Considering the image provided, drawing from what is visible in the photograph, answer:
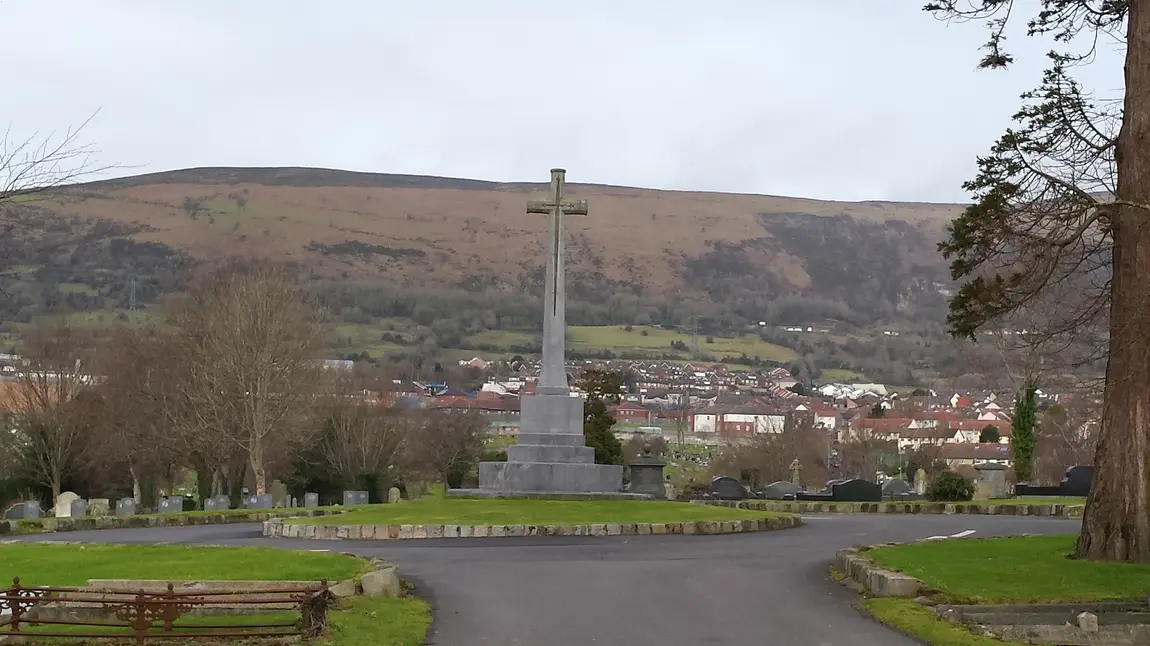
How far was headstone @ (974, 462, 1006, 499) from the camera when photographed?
39.4 m

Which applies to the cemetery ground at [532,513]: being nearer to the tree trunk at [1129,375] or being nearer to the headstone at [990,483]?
the tree trunk at [1129,375]

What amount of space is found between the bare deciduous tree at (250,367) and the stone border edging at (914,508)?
1836 centimetres

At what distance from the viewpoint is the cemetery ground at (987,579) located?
1297 centimetres

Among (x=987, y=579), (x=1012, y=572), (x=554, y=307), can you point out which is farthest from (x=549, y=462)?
(x=987, y=579)

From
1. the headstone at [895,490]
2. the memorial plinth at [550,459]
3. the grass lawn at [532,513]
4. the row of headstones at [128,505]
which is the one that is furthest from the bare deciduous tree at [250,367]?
the headstone at [895,490]

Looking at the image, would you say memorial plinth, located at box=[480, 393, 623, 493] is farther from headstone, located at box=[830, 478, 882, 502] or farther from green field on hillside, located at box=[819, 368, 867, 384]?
green field on hillside, located at box=[819, 368, 867, 384]

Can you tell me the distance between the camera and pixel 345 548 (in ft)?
70.7

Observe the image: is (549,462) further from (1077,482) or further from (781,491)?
(1077,482)

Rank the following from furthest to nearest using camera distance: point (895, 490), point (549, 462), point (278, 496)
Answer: point (278, 496) → point (895, 490) → point (549, 462)

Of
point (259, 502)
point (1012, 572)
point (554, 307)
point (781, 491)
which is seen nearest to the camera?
point (1012, 572)

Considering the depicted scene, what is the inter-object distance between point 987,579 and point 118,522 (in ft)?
73.8

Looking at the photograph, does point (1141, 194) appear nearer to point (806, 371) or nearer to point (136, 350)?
point (136, 350)

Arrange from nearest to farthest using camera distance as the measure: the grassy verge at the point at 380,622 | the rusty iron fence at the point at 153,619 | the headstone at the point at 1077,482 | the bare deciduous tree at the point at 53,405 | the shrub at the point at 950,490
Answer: the rusty iron fence at the point at 153,619, the grassy verge at the point at 380,622, the headstone at the point at 1077,482, the shrub at the point at 950,490, the bare deciduous tree at the point at 53,405

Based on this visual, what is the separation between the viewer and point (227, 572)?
51.7 ft
